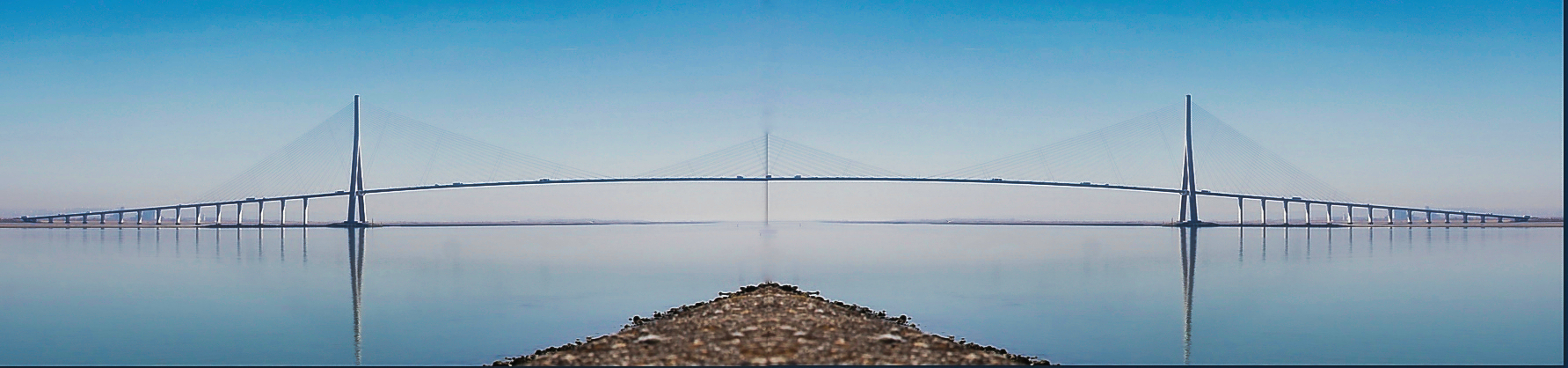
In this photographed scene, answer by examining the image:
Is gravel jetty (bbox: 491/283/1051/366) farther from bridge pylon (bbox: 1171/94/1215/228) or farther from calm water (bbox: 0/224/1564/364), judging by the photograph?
bridge pylon (bbox: 1171/94/1215/228)

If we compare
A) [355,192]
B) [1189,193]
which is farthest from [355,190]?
[1189,193]

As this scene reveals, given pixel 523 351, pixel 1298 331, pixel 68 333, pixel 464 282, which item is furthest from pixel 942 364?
pixel 464 282

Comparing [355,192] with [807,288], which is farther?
[355,192]

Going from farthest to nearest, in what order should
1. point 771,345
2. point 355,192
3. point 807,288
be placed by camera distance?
point 355,192, point 807,288, point 771,345

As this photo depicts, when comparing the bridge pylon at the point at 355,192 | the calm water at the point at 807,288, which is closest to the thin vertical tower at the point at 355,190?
the bridge pylon at the point at 355,192

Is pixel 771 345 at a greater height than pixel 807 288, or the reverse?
pixel 771 345

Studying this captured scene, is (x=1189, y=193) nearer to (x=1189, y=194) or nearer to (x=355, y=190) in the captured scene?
(x=1189, y=194)

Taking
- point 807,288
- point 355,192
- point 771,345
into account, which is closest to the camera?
point 771,345
